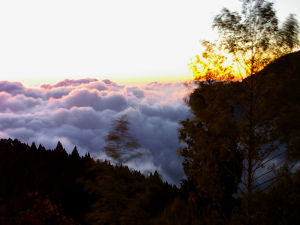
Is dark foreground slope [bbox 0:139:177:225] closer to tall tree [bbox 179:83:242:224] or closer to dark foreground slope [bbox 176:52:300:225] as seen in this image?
tall tree [bbox 179:83:242:224]

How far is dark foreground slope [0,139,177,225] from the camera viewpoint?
25.2 ft

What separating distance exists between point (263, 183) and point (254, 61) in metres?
5.86

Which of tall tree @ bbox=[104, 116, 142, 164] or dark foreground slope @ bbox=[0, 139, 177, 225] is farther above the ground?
tall tree @ bbox=[104, 116, 142, 164]

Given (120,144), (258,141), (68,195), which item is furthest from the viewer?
(68,195)

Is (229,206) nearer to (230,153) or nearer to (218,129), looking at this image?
(230,153)

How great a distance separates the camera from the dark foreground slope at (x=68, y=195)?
7676 mm

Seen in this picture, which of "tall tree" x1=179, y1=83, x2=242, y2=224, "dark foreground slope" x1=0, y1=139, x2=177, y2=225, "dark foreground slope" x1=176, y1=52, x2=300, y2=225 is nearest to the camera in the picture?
"dark foreground slope" x1=0, y1=139, x2=177, y2=225

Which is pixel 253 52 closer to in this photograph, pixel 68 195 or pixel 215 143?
pixel 215 143

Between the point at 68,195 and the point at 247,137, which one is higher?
the point at 247,137

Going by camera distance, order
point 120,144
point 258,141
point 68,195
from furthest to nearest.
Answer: point 68,195
point 258,141
point 120,144

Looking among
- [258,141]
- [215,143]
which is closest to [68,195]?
Result: [215,143]

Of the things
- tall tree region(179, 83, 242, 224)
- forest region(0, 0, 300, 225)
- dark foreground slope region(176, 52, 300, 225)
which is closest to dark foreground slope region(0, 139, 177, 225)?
forest region(0, 0, 300, 225)

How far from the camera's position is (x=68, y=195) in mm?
17656

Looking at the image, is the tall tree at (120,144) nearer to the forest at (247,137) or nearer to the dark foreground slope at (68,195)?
the dark foreground slope at (68,195)
